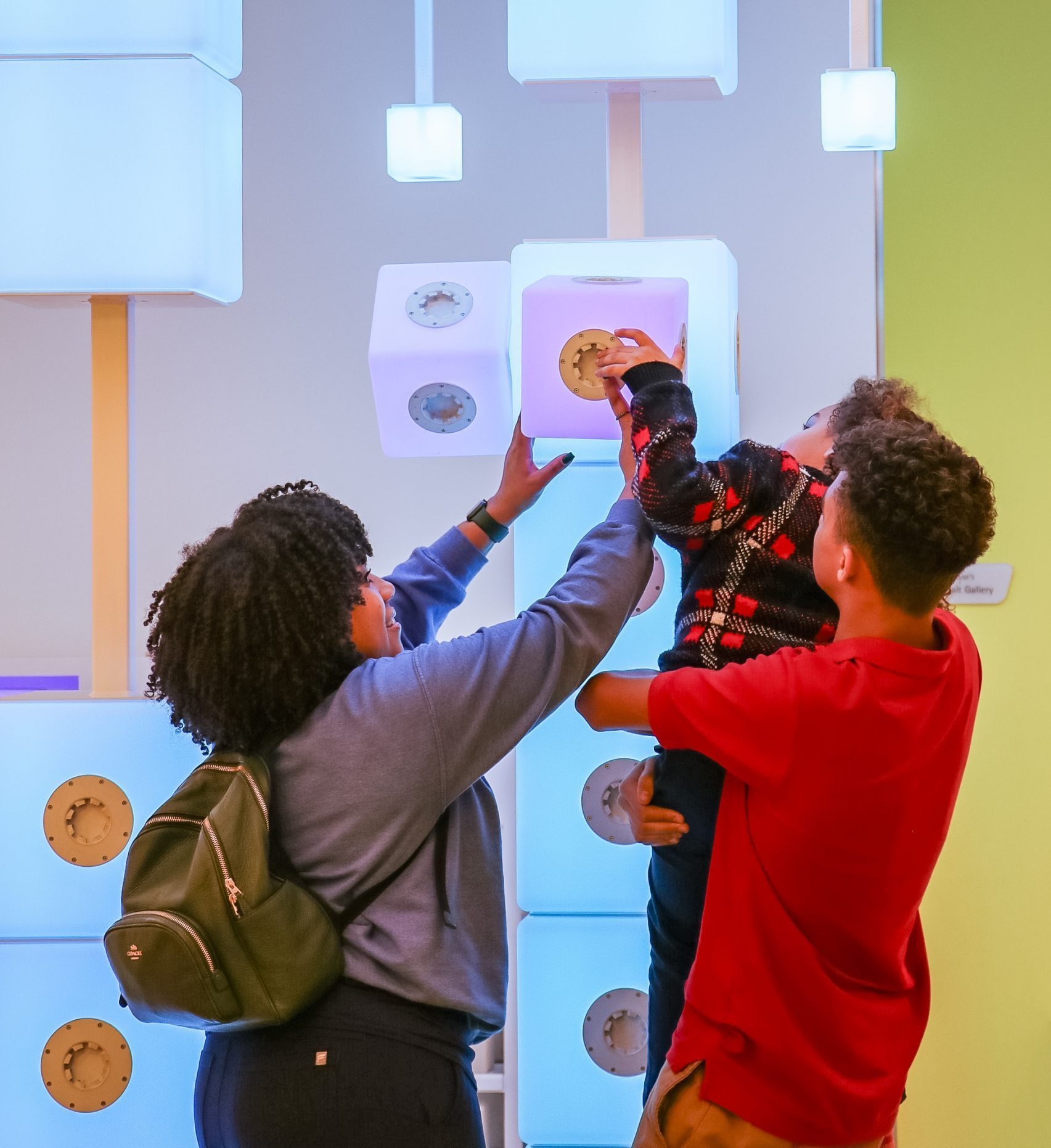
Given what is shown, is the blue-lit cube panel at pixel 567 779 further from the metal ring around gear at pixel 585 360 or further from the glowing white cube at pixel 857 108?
the glowing white cube at pixel 857 108

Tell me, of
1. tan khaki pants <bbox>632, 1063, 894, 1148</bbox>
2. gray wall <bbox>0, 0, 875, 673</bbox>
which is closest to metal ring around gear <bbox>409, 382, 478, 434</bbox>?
tan khaki pants <bbox>632, 1063, 894, 1148</bbox>

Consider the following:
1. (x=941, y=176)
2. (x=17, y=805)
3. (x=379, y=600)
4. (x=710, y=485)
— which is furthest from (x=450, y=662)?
(x=941, y=176)

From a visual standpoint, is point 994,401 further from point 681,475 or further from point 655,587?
point 681,475

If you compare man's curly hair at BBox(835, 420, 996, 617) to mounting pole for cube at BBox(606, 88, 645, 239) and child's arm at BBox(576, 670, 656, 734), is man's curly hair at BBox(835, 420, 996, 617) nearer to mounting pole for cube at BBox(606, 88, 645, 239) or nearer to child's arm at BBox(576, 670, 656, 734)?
child's arm at BBox(576, 670, 656, 734)

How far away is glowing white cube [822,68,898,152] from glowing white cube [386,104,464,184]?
2.19 feet

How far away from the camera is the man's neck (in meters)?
1.13

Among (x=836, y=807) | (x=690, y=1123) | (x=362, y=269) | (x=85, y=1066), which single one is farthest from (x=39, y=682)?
(x=836, y=807)

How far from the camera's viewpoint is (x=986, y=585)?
2.53m

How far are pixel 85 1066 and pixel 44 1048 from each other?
0.06m

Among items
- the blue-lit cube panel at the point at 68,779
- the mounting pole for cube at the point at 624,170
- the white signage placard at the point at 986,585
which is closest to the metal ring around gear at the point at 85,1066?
the blue-lit cube panel at the point at 68,779

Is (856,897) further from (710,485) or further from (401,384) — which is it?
(401,384)

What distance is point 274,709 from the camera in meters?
1.19

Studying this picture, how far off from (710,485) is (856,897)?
0.44 m

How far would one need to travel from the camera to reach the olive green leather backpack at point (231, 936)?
3.66ft
